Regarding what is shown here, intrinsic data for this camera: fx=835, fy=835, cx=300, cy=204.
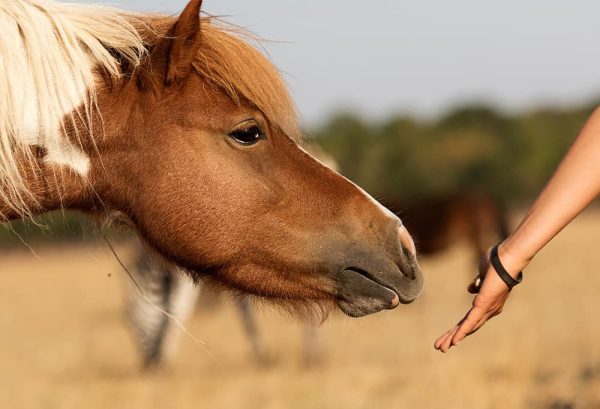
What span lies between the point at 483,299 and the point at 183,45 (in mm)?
1590

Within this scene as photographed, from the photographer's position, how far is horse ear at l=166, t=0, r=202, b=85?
11.1ft

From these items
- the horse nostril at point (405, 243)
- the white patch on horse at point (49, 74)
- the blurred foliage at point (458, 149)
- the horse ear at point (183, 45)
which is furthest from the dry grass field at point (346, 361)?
the blurred foliage at point (458, 149)

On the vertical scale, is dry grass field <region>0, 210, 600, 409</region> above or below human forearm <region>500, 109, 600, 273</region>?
below

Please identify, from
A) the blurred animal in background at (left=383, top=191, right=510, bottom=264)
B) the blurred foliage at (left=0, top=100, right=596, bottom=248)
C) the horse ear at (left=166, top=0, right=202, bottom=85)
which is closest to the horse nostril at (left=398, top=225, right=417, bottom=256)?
the horse ear at (left=166, top=0, right=202, bottom=85)

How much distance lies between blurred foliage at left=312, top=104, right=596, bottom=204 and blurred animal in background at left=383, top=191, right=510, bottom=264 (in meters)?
32.2

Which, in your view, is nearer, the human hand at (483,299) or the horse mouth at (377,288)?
the human hand at (483,299)

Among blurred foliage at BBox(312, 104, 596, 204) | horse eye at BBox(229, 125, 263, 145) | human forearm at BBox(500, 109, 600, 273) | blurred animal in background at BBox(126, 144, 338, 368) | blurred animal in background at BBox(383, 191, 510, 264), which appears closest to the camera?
human forearm at BBox(500, 109, 600, 273)

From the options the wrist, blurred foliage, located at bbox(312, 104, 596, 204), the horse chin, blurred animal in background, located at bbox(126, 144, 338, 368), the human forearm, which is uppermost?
the human forearm

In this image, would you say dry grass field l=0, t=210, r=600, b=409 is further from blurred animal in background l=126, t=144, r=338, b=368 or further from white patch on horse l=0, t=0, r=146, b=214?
white patch on horse l=0, t=0, r=146, b=214

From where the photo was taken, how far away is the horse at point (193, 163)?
136 inches

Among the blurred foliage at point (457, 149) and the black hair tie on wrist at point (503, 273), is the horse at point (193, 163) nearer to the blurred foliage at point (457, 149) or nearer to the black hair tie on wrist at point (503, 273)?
the black hair tie on wrist at point (503, 273)

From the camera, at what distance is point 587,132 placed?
2998 millimetres

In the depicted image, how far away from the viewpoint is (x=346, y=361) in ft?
32.5

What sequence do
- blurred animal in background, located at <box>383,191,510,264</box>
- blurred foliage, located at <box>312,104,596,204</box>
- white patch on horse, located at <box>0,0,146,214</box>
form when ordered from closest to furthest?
white patch on horse, located at <box>0,0,146,214</box> < blurred animal in background, located at <box>383,191,510,264</box> < blurred foliage, located at <box>312,104,596,204</box>
